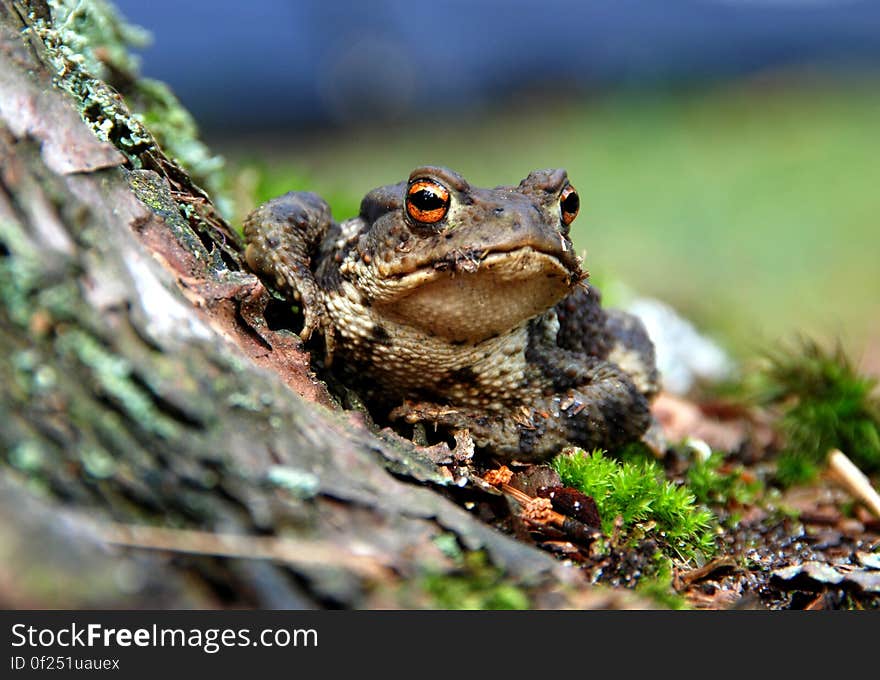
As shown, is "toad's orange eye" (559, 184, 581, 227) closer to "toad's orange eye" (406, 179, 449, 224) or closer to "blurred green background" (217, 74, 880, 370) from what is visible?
"toad's orange eye" (406, 179, 449, 224)

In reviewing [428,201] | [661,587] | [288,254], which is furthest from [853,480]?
[288,254]

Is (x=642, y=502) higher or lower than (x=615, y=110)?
lower

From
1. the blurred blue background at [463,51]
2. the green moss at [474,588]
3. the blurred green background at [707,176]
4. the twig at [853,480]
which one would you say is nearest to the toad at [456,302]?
the green moss at [474,588]

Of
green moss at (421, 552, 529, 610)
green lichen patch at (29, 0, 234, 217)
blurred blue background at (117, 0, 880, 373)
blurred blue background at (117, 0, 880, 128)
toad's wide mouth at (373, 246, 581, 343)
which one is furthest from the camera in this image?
blurred blue background at (117, 0, 880, 128)

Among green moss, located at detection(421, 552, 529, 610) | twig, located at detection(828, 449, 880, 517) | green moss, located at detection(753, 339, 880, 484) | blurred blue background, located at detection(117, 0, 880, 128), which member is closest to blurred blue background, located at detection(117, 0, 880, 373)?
blurred blue background, located at detection(117, 0, 880, 128)

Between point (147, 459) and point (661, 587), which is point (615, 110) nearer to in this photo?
point (661, 587)
